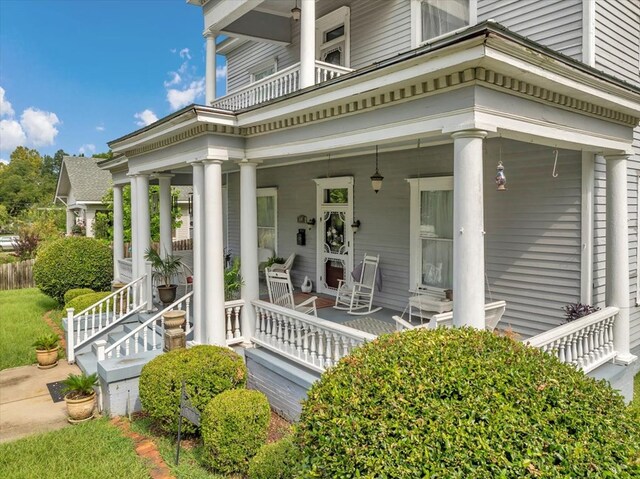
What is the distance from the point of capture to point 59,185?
99.9 ft

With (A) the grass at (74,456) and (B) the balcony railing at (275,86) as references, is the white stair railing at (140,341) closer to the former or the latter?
(A) the grass at (74,456)

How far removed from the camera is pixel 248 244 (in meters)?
7.22

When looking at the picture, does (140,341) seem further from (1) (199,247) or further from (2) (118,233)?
(2) (118,233)

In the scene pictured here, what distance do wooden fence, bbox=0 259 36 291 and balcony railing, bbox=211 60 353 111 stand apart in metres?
15.5

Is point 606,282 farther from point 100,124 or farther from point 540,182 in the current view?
point 100,124

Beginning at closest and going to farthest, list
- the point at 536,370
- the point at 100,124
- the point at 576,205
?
the point at 536,370 → the point at 576,205 → the point at 100,124

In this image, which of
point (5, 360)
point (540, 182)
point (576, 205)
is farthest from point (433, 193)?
point (5, 360)

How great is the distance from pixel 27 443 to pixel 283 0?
29.5ft

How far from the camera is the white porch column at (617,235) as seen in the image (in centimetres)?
609

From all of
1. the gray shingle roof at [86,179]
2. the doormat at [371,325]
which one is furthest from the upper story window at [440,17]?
the gray shingle roof at [86,179]

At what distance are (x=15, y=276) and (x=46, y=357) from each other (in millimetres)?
12893

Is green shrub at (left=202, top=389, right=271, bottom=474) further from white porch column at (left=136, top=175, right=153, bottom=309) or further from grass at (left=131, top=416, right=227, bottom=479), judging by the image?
white porch column at (left=136, top=175, right=153, bottom=309)

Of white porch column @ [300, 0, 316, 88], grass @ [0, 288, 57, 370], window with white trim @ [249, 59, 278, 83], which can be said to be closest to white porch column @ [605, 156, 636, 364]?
white porch column @ [300, 0, 316, 88]

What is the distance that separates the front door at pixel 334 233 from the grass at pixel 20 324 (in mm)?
6420
